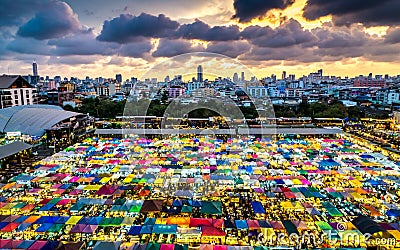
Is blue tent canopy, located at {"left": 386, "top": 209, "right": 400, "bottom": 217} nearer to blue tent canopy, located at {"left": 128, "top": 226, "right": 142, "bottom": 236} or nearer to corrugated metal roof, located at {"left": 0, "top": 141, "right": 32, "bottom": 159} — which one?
blue tent canopy, located at {"left": 128, "top": 226, "right": 142, "bottom": 236}

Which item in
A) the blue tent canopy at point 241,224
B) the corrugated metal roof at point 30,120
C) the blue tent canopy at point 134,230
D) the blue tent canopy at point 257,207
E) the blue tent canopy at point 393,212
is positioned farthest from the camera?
the corrugated metal roof at point 30,120

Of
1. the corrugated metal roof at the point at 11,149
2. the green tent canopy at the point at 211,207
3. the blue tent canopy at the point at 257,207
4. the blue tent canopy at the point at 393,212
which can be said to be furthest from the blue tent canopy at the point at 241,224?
the corrugated metal roof at the point at 11,149

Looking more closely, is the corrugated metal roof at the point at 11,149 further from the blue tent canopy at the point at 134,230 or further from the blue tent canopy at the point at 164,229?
the blue tent canopy at the point at 164,229

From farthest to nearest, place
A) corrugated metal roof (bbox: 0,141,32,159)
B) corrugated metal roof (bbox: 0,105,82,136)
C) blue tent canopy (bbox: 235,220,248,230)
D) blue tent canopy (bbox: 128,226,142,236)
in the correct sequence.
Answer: corrugated metal roof (bbox: 0,105,82,136)
corrugated metal roof (bbox: 0,141,32,159)
blue tent canopy (bbox: 235,220,248,230)
blue tent canopy (bbox: 128,226,142,236)

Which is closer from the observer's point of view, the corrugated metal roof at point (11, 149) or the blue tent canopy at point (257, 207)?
the blue tent canopy at point (257, 207)

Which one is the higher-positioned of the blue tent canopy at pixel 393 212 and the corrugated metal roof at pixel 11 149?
the corrugated metal roof at pixel 11 149

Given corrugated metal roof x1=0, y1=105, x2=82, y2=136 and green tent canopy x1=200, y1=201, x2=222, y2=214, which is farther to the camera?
corrugated metal roof x1=0, y1=105, x2=82, y2=136

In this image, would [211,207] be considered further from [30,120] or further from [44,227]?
[30,120]

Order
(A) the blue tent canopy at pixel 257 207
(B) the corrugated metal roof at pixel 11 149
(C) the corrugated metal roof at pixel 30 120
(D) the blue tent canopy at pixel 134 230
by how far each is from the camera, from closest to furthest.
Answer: (D) the blue tent canopy at pixel 134 230
(A) the blue tent canopy at pixel 257 207
(B) the corrugated metal roof at pixel 11 149
(C) the corrugated metal roof at pixel 30 120

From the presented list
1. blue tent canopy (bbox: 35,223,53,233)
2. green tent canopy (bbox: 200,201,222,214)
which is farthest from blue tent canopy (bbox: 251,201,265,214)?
blue tent canopy (bbox: 35,223,53,233)

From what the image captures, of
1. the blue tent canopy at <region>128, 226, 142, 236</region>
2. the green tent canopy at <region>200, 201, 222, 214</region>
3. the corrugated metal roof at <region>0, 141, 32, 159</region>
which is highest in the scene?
the corrugated metal roof at <region>0, 141, 32, 159</region>

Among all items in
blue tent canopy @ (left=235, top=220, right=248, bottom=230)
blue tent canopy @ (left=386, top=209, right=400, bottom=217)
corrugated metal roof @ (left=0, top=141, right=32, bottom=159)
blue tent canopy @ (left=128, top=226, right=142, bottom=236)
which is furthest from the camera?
corrugated metal roof @ (left=0, top=141, right=32, bottom=159)
